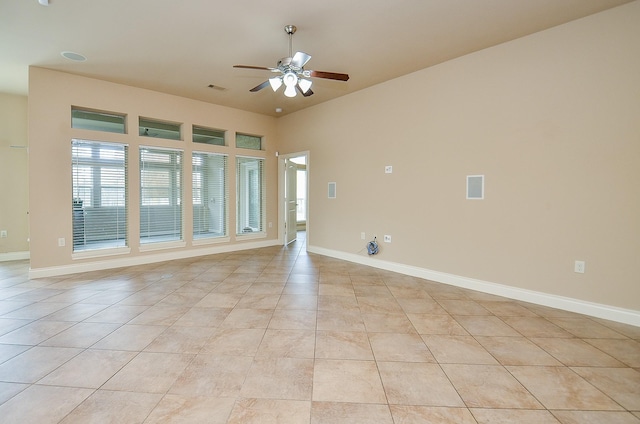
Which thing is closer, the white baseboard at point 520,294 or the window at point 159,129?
the white baseboard at point 520,294

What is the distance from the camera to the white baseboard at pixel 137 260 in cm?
431

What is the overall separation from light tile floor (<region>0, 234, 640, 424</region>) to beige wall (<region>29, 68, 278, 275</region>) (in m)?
0.88

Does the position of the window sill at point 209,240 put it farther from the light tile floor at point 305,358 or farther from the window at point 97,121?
the window at point 97,121

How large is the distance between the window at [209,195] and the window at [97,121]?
1.31 meters

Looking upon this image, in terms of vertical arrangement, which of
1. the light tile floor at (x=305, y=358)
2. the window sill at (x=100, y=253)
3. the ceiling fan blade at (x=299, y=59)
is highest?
the ceiling fan blade at (x=299, y=59)

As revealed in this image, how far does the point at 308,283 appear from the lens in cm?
402

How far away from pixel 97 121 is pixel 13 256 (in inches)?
129

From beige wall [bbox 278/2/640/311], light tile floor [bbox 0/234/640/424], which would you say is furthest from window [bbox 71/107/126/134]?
beige wall [bbox 278/2/640/311]

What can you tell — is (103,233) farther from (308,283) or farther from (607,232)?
(607,232)

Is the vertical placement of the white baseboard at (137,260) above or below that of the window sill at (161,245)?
below

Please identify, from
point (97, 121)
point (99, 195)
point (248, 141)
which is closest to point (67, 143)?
point (97, 121)

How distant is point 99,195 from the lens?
473cm

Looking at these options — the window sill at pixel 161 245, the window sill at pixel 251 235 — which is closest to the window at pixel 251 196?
the window sill at pixel 251 235

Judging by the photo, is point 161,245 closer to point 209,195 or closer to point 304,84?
point 209,195
